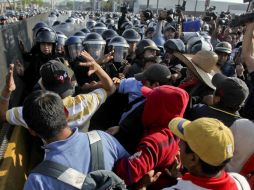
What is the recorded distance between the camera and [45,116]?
200 centimetres

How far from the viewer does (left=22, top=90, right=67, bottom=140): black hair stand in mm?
1999

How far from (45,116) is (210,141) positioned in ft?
3.20

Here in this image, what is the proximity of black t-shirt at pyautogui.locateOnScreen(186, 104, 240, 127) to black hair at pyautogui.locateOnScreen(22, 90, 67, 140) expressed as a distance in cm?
136

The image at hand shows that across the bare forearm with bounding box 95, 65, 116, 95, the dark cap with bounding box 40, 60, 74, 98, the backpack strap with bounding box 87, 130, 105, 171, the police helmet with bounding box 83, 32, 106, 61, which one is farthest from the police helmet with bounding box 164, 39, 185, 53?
the backpack strap with bounding box 87, 130, 105, 171

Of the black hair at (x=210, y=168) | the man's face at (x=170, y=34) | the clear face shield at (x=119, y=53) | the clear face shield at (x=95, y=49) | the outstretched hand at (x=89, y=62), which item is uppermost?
the outstretched hand at (x=89, y=62)

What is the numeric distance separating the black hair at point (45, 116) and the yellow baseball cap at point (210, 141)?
78 centimetres

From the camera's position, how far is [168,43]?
663 centimetres

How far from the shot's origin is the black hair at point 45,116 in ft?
6.56

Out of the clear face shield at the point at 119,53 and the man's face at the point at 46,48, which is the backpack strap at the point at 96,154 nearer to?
the clear face shield at the point at 119,53

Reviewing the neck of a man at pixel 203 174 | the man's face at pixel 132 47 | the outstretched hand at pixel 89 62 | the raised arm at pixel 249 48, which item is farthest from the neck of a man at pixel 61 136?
the man's face at pixel 132 47

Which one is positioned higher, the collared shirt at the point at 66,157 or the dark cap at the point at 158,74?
the dark cap at the point at 158,74

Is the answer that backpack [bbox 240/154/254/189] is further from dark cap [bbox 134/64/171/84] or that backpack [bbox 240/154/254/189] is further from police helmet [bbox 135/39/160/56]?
police helmet [bbox 135/39/160/56]

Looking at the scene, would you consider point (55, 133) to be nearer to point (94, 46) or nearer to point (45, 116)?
point (45, 116)

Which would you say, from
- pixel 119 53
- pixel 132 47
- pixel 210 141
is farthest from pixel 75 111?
pixel 132 47
